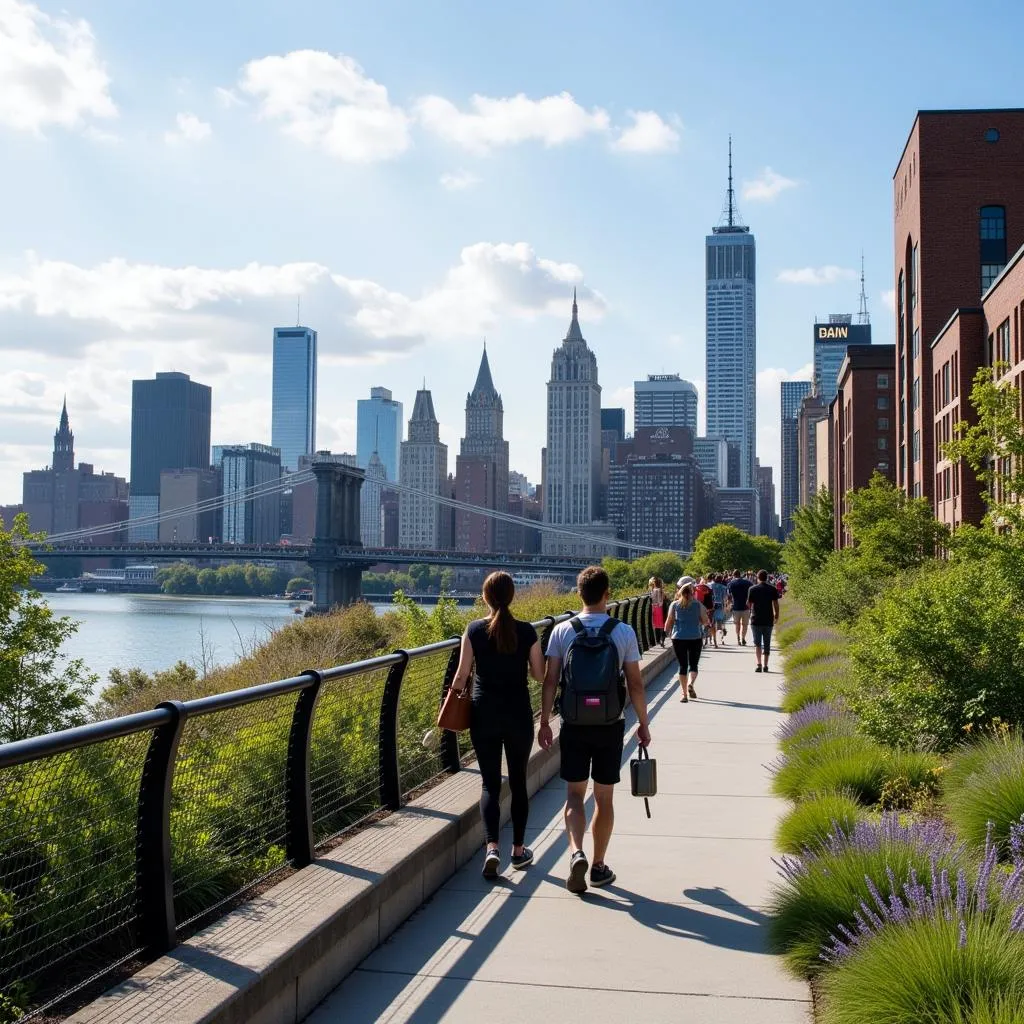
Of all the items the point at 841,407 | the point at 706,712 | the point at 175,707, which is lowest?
the point at 706,712

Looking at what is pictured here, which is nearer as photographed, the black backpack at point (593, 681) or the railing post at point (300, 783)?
the railing post at point (300, 783)

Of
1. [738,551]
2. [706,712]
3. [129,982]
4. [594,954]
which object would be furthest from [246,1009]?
[738,551]

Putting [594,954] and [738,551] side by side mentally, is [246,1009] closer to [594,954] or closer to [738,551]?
[594,954]

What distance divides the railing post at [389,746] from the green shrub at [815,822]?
91.5 inches

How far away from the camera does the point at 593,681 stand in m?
6.33

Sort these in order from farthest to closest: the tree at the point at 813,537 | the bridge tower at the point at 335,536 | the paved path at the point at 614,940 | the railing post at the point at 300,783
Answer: the bridge tower at the point at 335,536, the tree at the point at 813,537, the railing post at the point at 300,783, the paved path at the point at 614,940

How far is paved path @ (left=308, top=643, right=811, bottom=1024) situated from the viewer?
15.6ft

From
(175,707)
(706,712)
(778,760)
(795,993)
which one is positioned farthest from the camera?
(706,712)

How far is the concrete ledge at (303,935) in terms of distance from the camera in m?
3.98

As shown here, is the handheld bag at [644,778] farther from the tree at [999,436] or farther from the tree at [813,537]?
the tree at [813,537]

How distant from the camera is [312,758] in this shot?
6559 mm

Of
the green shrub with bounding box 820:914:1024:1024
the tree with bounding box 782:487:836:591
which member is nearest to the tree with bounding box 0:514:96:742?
the green shrub with bounding box 820:914:1024:1024

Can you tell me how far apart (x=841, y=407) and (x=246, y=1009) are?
99.3m

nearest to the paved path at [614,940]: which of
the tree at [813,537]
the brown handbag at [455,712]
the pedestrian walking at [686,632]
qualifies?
the brown handbag at [455,712]
